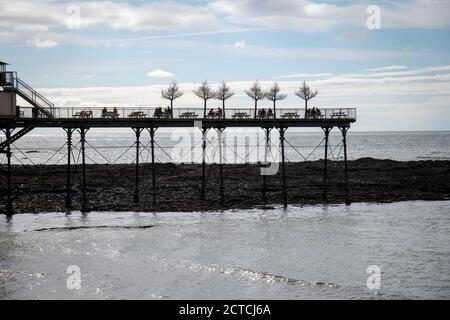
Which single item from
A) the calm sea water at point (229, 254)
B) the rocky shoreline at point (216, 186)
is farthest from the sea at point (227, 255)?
the rocky shoreline at point (216, 186)

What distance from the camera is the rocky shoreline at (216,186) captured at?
1799 inches

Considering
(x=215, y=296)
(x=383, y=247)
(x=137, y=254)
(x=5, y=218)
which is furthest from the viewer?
(x=5, y=218)

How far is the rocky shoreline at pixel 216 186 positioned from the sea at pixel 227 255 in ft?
13.0

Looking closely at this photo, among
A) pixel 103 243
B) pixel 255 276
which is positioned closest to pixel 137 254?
pixel 103 243

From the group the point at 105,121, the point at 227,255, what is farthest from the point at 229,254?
the point at 105,121

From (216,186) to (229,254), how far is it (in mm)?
27413

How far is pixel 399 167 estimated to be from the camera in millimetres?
79062

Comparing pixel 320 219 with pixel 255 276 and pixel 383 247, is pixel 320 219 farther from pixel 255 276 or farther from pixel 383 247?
pixel 255 276

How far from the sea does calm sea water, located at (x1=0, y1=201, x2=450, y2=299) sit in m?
0.06

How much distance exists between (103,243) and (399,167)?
2285 inches

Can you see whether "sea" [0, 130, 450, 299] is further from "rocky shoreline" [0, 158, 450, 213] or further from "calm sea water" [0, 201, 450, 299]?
"rocky shoreline" [0, 158, 450, 213]

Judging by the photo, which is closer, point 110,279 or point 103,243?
point 110,279

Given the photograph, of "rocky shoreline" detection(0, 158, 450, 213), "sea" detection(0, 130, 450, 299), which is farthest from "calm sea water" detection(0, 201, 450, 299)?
"rocky shoreline" detection(0, 158, 450, 213)
